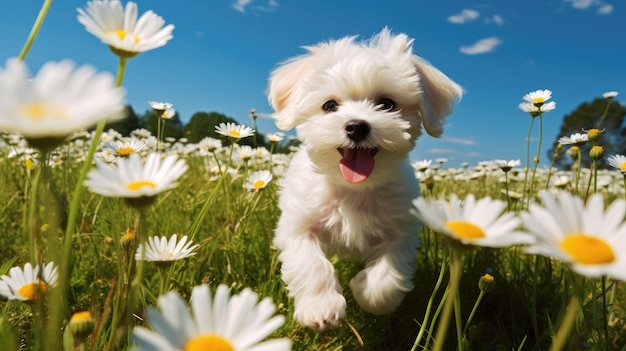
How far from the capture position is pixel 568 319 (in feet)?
2.03

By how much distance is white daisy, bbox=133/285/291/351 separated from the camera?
62cm

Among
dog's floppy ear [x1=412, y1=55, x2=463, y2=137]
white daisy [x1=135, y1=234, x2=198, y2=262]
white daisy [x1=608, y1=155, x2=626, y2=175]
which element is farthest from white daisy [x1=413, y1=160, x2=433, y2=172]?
white daisy [x1=135, y1=234, x2=198, y2=262]

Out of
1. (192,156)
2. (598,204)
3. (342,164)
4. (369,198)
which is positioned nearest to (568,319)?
(598,204)

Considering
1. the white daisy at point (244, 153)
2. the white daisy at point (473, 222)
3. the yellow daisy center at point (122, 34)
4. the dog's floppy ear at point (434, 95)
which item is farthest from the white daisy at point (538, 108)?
the yellow daisy center at point (122, 34)

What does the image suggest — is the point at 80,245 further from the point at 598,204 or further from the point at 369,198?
the point at 598,204

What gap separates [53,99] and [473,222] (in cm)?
67

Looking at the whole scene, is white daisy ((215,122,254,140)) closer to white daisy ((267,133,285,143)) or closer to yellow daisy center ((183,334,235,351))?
white daisy ((267,133,285,143))

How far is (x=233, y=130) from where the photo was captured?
97.7 inches

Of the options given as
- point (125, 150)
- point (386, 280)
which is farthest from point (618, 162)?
point (125, 150)

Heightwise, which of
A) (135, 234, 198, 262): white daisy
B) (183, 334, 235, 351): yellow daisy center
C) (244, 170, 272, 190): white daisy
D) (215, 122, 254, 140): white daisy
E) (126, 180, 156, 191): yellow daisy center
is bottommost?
(135, 234, 198, 262): white daisy

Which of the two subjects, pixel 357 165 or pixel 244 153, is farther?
pixel 244 153

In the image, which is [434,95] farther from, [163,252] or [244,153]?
[163,252]

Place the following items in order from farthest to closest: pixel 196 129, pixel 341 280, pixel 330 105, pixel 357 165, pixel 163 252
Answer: pixel 196 129 → pixel 341 280 → pixel 330 105 → pixel 357 165 → pixel 163 252

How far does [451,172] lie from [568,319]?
665 cm
